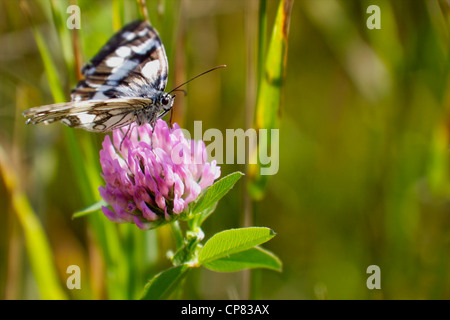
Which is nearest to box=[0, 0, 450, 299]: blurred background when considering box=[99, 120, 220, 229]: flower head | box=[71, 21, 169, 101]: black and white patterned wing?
box=[71, 21, 169, 101]: black and white patterned wing

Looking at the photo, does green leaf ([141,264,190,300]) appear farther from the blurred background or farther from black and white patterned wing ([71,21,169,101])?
black and white patterned wing ([71,21,169,101])

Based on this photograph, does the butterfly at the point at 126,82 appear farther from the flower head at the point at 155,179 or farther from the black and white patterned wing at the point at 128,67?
the flower head at the point at 155,179

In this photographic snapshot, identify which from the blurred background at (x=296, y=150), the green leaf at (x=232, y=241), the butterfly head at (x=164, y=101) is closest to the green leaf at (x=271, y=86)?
the blurred background at (x=296, y=150)

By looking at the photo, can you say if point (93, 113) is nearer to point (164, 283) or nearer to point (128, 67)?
point (128, 67)

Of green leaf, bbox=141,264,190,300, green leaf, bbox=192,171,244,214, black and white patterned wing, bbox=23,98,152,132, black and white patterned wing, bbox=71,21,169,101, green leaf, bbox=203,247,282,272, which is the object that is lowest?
green leaf, bbox=141,264,190,300

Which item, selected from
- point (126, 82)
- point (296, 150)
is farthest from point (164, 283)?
point (296, 150)

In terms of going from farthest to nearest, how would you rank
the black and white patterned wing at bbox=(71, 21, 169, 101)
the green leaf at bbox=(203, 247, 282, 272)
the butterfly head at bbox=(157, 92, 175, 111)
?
1. the black and white patterned wing at bbox=(71, 21, 169, 101)
2. the butterfly head at bbox=(157, 92, 175, 111)
3. the green leaf at bbox=(203, 247, 282, 272)

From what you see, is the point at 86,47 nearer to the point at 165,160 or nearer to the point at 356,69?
the point at 165,160
